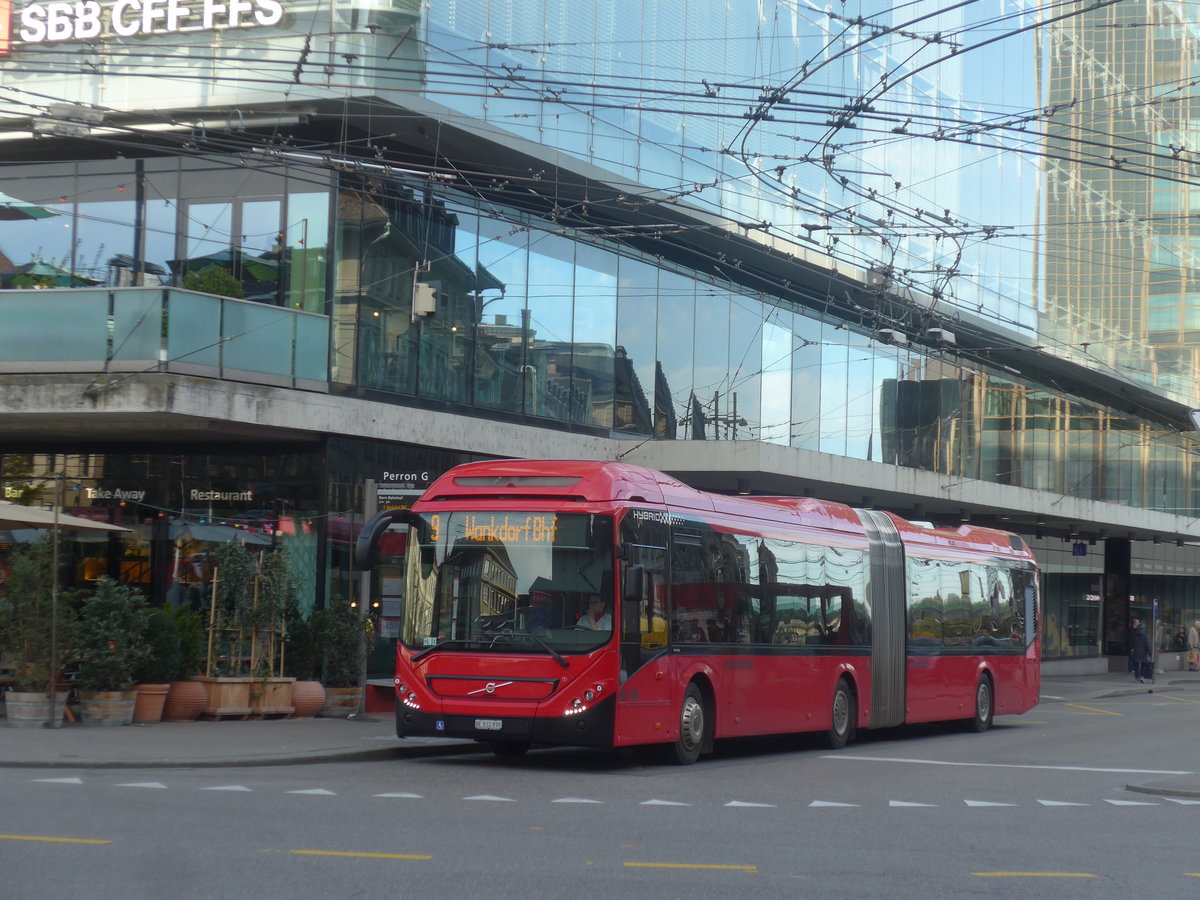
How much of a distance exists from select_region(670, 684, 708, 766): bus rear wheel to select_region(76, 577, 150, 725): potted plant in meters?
6.60

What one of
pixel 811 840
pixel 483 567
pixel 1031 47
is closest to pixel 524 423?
pixel 483 567

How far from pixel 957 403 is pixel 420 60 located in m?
24.6

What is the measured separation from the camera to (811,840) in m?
10.8

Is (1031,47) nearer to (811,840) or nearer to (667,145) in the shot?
(667,145)

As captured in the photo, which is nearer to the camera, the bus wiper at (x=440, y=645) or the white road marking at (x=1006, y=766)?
the bus wiper at (x=440, y=645)

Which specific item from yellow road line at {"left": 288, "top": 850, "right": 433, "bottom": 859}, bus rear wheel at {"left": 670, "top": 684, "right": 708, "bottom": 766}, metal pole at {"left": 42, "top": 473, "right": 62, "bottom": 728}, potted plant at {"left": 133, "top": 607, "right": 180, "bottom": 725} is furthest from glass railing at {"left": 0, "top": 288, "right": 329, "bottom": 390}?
yellow road line at {"left": 288, "top": 850, "right": 433, "bottom": 859}

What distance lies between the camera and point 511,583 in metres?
15.8

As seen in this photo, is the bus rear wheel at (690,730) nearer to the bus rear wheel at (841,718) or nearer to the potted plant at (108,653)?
the bus rear wheel at (841,718)

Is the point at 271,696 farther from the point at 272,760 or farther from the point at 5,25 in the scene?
the point at 5,25

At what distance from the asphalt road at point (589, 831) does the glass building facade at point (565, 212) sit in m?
6.82

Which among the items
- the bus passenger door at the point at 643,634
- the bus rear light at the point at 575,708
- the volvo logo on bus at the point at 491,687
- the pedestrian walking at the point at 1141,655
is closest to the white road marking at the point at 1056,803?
the bus passenger door at the point at 643,634

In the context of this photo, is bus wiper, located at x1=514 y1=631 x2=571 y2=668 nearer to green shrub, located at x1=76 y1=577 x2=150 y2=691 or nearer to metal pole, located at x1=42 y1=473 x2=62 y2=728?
green shrub, located at x1=76 y1=577 x2=150 y2=691

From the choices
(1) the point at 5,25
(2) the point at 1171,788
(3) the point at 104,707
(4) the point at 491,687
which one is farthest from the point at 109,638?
(1) the point at 5,25

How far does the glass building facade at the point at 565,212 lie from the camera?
2369cm
